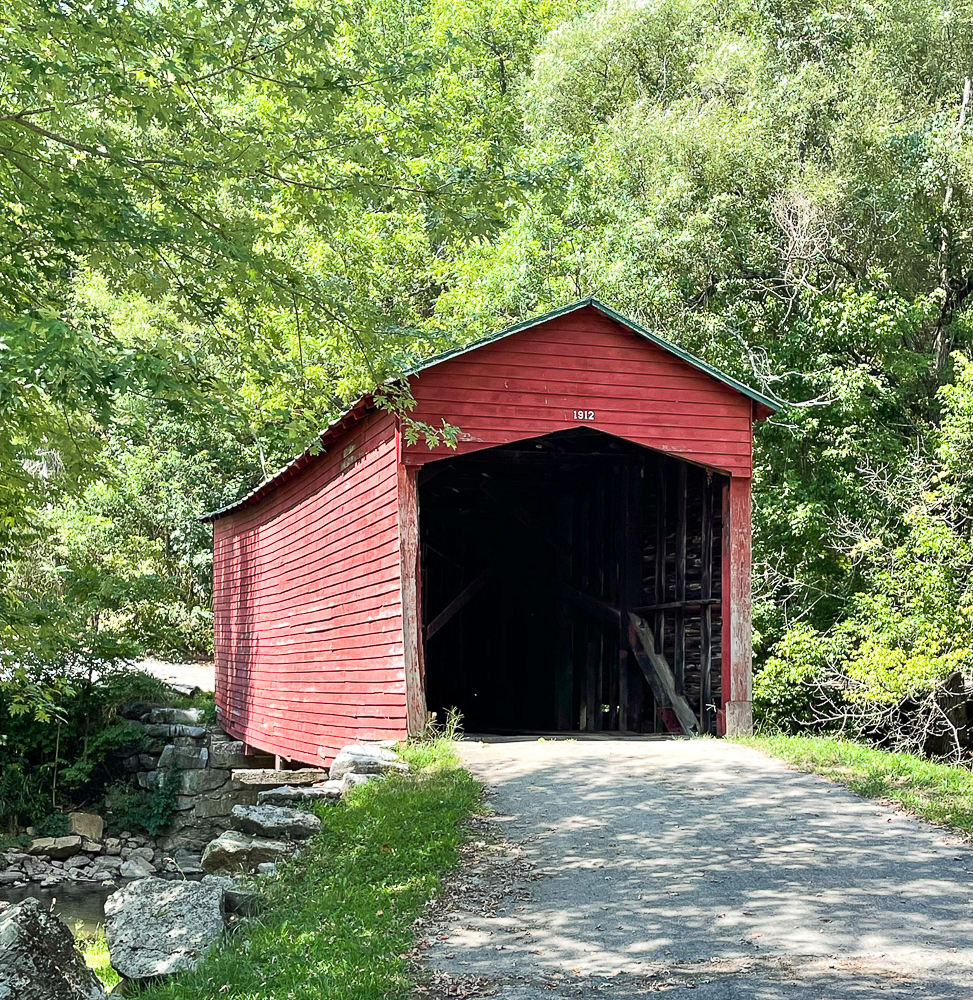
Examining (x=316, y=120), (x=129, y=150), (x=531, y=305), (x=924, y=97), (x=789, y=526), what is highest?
(x=924, y=97)

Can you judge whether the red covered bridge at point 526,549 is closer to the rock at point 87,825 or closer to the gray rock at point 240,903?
the rock at point 87,825

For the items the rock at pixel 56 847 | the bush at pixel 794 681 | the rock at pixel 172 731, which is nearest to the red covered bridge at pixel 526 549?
the rock at pixel 172 731

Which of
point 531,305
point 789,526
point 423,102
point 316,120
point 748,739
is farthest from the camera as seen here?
point 423,102

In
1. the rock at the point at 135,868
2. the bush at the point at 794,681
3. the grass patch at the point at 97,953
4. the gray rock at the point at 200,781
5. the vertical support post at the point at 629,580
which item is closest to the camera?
the grass patch at the point at 97,953

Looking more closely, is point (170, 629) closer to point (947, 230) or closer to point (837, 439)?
point (837, 439)

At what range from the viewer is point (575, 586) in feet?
54.9

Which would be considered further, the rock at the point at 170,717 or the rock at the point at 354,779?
the rock at the point at 170,717

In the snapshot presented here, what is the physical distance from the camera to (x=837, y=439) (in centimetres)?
1955

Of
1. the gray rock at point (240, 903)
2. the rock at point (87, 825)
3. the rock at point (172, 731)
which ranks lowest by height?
the rock at point (87, 825)

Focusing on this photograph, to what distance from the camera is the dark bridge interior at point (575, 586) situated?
13875 millimetres

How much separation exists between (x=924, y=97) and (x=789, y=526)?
8.52 metres

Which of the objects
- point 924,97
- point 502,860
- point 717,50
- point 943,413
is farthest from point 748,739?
point 717,50

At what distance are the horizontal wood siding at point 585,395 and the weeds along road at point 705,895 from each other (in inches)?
144

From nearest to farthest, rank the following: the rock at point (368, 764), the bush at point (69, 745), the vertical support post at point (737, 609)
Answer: the rock at point (368, 764)
the vertical support post at point (737, 609)
the bush at point (69, 745)
